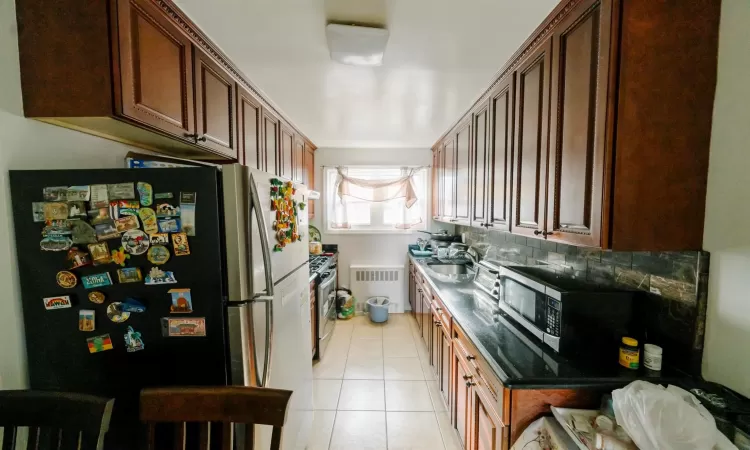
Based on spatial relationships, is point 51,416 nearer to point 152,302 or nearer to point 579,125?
point 152,302

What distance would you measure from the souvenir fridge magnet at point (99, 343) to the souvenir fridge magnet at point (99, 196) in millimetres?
476

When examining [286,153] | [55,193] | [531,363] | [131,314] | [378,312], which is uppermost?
[286,153]

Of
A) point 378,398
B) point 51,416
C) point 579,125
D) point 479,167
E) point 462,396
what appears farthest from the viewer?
point 378,398

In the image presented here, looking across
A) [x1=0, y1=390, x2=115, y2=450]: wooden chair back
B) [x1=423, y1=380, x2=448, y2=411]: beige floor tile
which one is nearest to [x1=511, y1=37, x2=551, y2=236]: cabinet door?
[x1=423, y1=380, x2=448, y2=411]: beige floor tile

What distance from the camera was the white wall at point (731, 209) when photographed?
0.90m

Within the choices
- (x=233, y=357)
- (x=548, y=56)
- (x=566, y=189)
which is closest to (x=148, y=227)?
(x=233, y=357)

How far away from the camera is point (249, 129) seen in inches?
76.9

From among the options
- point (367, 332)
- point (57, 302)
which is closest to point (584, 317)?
point (57, 302)

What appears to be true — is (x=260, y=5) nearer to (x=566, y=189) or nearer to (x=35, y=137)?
(x=35, y=137)

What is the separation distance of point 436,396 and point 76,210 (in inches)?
98.4

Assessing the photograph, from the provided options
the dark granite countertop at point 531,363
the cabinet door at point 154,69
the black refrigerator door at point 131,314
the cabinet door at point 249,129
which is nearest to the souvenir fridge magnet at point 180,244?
the black refrigerator door at point 131,314

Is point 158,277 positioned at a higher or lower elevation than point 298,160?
lower

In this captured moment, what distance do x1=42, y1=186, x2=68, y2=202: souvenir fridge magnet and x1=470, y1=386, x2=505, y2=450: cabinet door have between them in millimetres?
1830

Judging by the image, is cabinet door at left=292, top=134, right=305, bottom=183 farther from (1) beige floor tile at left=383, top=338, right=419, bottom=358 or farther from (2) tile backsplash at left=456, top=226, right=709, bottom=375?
(2) tile backsplash at left=456, top=226, right=709, bottom=375
